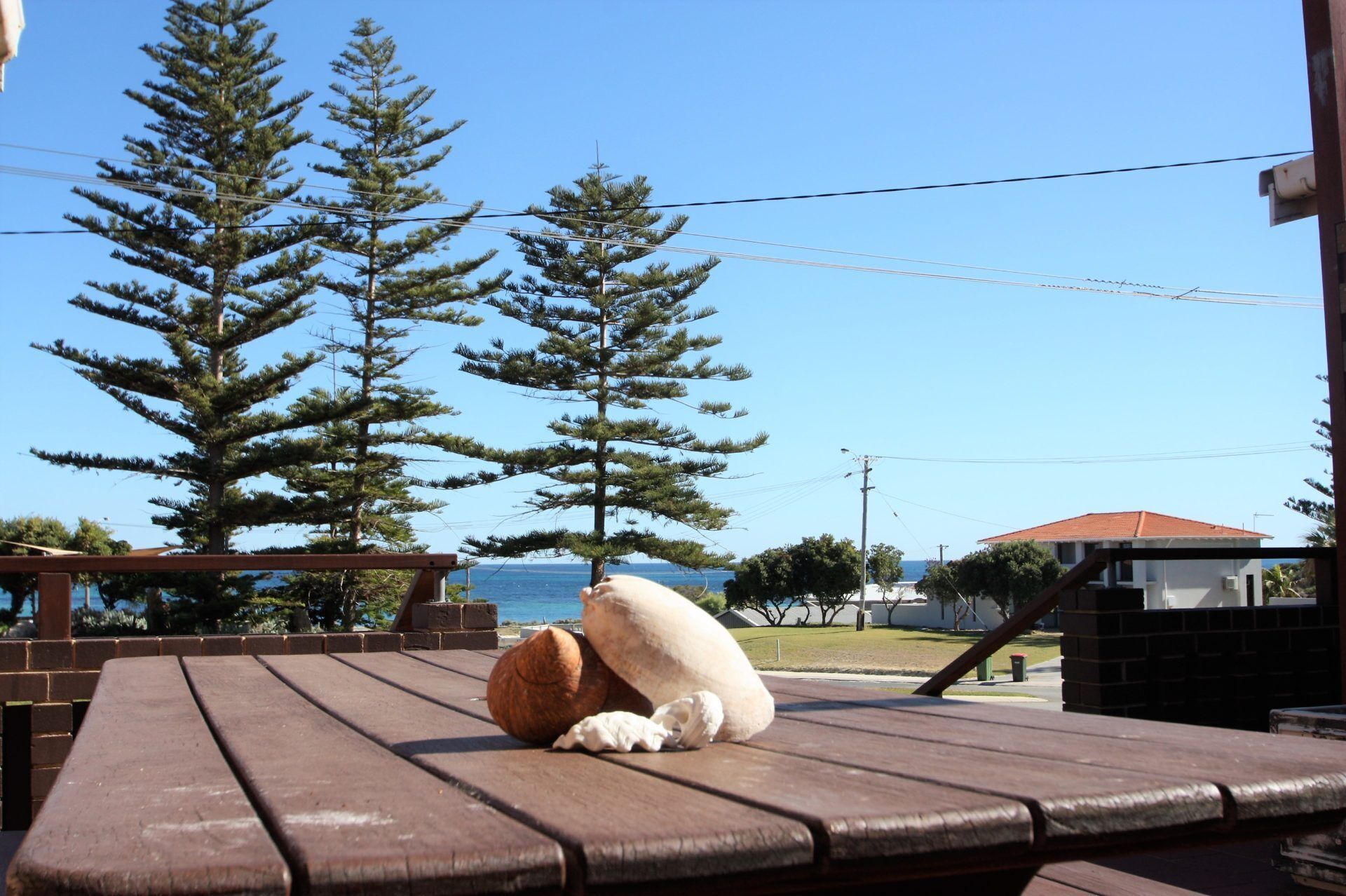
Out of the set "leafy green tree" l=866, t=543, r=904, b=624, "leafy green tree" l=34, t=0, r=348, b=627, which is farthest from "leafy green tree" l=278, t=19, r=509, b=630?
"leafy green tree" l=866, t=543, r=904, b=624

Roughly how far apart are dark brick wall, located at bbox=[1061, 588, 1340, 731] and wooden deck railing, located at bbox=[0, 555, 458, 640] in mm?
2037

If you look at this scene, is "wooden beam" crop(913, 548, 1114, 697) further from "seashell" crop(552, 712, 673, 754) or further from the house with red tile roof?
the house with red tile roof

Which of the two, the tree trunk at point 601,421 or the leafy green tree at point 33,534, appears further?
the tree trunk at point 601,421

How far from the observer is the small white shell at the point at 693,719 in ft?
3.45

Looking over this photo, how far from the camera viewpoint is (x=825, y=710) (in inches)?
57.1

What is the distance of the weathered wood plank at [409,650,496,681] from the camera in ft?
6.55

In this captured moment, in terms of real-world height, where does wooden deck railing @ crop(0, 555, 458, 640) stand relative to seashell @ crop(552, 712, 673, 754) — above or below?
above

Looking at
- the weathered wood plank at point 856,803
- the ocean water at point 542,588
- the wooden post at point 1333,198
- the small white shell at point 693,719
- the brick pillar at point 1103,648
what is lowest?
the ocean water at point 542,588

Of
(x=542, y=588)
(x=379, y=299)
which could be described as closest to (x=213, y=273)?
(x=379, y=299)

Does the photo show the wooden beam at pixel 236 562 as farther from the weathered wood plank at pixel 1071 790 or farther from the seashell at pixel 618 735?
the weathered wood plank at pixel 1071 790

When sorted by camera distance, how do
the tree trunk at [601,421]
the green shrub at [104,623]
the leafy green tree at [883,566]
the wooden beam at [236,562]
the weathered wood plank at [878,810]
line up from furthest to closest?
the leafy green tree at [883,566] → the tree trunk at [601,421] → the green shrub at [104,623] → the wooden beam at [236,562] → the weathered wood plank at [878,810]

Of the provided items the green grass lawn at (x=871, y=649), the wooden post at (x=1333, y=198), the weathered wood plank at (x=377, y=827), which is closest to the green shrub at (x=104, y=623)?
the green grass lawn at (x=871, y=649)

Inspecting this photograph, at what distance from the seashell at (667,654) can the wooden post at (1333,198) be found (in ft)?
8.85

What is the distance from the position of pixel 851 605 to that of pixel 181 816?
47.8 metres
